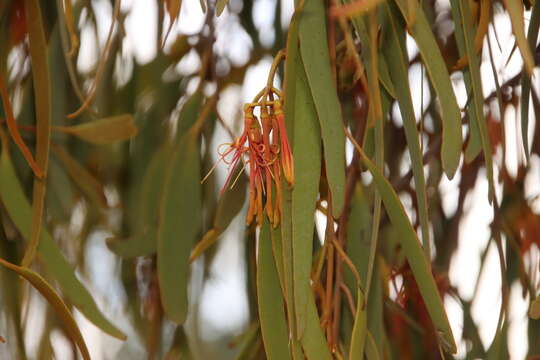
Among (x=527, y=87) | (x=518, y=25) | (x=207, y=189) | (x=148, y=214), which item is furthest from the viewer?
(x=207, y=189)

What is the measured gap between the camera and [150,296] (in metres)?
0.78

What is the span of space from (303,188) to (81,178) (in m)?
0.36

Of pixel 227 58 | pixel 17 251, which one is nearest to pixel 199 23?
pixel 227 58

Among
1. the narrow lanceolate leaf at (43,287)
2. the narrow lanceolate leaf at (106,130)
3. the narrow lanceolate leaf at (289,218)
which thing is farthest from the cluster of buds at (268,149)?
the narrow lanceolate leaf at (106,130)

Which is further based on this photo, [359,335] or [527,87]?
[527,87]

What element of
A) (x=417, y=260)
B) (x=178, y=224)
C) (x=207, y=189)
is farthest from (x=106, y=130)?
(x=417, y=260)

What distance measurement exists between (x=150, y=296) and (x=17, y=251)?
150 millimetres

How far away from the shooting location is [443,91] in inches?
16.5

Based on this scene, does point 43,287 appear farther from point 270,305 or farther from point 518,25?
point 518,25

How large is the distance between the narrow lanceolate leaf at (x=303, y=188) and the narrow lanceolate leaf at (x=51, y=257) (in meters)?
0.14

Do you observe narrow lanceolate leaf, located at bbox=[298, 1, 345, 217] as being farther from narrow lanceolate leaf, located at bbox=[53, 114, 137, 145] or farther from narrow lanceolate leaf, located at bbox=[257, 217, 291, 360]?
narrow lanceolate leaf, located at bbox=[53, 114, 137, 145]

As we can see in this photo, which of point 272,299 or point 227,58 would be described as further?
point 227,58

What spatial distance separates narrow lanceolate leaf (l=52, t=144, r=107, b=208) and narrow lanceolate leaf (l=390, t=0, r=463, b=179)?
375mm

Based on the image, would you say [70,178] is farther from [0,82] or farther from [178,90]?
[0,82]
